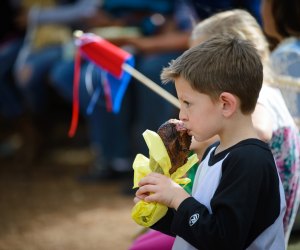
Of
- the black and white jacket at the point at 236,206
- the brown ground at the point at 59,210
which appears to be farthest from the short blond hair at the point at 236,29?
the brown ground at the point at 59,210

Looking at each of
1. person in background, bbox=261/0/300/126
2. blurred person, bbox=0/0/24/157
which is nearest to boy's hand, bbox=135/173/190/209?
person in background, bbox=261/0/300/126

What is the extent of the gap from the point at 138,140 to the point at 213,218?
283cm

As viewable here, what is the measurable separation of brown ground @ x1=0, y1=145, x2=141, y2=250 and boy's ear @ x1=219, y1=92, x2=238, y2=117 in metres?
1.64

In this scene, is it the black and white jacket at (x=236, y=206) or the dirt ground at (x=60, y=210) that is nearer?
the black and white jacket at (x=236, y=206)

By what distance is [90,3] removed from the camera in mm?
4758

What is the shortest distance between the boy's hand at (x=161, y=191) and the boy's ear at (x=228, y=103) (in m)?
0.22

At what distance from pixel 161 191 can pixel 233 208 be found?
0.69ft

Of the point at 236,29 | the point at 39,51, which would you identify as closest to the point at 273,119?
the point at 236,29

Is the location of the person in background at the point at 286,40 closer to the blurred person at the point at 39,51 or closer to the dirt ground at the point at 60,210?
the dirt ground at the point at 60,210

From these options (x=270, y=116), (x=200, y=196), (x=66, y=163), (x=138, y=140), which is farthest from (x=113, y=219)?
(x=200, y=196)

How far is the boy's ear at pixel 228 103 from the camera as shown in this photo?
1.64 meters

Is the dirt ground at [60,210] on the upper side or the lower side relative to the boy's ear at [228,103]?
lower

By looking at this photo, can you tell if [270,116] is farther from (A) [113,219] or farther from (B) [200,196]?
(A) [113,219]

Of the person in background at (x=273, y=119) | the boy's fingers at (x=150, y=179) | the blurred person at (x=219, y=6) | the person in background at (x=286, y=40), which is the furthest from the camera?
the blurred person at (x=219, y=6)
